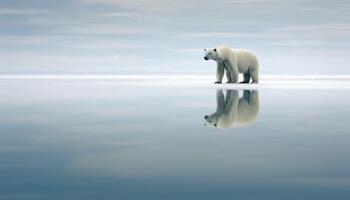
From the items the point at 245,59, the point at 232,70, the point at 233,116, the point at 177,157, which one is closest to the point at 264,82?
the point at 245,59

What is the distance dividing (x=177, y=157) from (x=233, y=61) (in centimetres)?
1398

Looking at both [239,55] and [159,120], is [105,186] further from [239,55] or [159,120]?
[239,55]

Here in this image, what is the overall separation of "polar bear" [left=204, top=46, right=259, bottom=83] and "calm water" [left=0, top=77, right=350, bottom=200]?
10.2m

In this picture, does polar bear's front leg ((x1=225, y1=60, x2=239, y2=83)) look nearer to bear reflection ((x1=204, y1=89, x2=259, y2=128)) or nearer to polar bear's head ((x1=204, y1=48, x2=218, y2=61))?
polar bear's head ((x1=204, y1=48, x2=218, y2=61))

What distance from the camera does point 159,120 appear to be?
24.5ft

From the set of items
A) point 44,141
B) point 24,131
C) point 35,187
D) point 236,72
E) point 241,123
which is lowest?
point 35,187

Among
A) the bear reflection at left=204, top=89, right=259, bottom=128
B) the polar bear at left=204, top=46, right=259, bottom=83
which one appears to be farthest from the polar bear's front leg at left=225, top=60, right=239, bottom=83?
the bear reflection at left=204, top=89, right=259, bottom=128

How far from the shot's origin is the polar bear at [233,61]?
18.1 meters

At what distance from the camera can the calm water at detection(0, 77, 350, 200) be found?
339 centimetres

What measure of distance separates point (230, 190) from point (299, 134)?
8.96 ft

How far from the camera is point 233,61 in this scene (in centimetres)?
1825

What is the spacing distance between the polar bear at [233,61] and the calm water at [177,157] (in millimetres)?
10187

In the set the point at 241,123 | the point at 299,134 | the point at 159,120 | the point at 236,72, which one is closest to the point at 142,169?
the point at 299,134

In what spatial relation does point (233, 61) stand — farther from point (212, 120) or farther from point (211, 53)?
point (212, 120)
